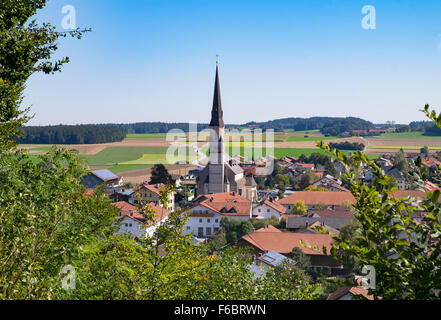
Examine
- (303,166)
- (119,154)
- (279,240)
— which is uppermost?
(119,154)

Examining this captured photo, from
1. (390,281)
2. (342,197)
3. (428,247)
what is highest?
(428,247)

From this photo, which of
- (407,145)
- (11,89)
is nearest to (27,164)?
(11,89)

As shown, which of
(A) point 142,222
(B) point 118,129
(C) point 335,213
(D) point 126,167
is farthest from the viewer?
(B) point 118,129

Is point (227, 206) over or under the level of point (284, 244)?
over

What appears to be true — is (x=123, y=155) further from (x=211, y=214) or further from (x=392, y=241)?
(x=392, y=241)

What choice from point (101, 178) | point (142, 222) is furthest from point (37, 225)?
point (101, 178)

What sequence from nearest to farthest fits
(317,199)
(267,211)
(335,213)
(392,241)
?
1. (392,241)
2. (335,213)
3. (267,211)
4. (317,199)

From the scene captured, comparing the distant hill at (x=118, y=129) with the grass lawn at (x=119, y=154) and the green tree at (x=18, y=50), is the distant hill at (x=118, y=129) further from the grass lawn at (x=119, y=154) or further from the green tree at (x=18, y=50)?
the green tree at (x=18, y=50)

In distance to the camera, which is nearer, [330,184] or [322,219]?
[322,219]
